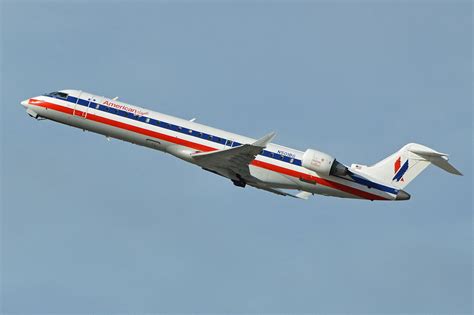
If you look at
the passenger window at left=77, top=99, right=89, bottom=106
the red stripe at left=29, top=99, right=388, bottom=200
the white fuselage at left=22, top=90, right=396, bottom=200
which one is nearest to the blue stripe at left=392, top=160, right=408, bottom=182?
the white fuselage at left=22, top=90, right=396, bottom=200

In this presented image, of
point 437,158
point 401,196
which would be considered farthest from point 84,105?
point 437,158

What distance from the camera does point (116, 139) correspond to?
135ft

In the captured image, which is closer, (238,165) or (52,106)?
(238,165)

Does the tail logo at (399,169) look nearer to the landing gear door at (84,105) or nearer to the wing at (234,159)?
the wing at (234,159)

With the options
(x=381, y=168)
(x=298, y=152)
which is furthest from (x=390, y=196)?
(x=298, y=152)

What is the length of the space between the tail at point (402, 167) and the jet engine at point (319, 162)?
275 centimetres

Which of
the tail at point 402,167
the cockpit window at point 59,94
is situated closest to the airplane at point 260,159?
the tail at point 402,167

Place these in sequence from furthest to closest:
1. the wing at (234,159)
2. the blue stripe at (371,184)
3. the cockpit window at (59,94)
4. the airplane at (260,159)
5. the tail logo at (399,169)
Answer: the cockpit window at (59,94) → the tail logo at (399,169) → the blue stripe at (371,184) → the airplane at (260,159) → the wing at (234,159)

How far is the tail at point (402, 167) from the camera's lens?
40.7m

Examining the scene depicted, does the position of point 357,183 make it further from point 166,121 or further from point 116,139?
point 116,139

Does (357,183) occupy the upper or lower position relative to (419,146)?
lower

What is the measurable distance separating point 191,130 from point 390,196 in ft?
36.0

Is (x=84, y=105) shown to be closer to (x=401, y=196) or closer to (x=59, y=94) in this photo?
(x=59, y=94)

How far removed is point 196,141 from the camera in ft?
131
